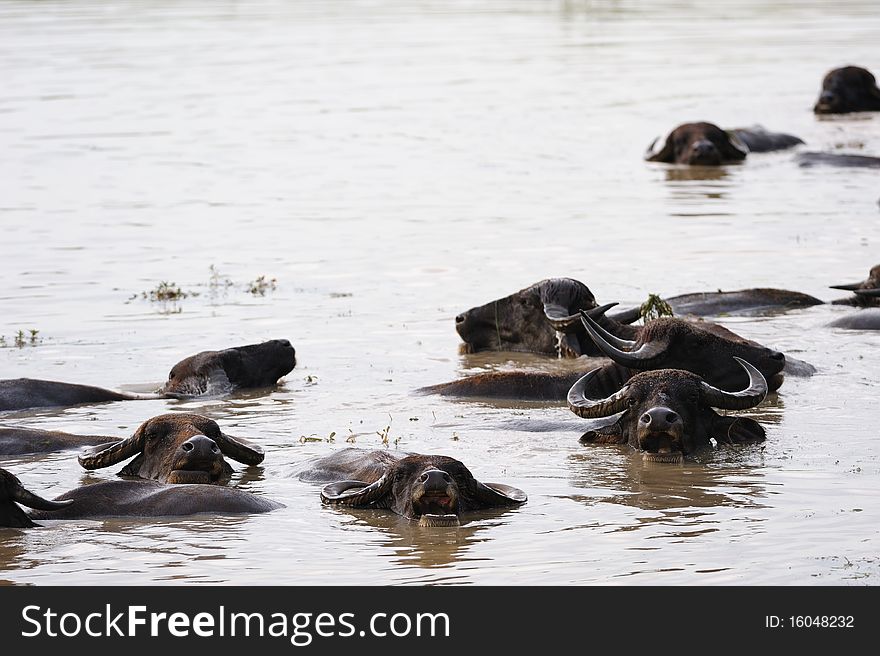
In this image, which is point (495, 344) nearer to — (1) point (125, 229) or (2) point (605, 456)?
(2) point (605, 456)

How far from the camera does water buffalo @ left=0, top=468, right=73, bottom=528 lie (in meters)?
8.60

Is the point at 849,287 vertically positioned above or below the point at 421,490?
above

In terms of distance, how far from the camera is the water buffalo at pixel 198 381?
38.6 feet

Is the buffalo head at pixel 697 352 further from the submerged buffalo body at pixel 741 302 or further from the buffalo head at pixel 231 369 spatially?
the submerged buffalo body at pixel 741 302

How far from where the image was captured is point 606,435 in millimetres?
10469

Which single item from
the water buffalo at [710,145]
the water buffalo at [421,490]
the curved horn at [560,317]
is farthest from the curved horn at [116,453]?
the water buffalo at [710,145]

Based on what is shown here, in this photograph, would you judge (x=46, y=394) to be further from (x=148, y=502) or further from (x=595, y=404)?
(x=595, y=404)

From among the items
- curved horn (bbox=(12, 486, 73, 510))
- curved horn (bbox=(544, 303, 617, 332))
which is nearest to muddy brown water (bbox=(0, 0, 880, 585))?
curved horn (bbox=(12, 486, 73, 510))

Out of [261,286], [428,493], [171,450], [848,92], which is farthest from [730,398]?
[848,92]

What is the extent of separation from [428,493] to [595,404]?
222 cm

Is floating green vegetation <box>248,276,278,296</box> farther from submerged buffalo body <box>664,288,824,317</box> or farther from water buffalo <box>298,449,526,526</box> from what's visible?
water buffalo <box>298,449,526,526</box>

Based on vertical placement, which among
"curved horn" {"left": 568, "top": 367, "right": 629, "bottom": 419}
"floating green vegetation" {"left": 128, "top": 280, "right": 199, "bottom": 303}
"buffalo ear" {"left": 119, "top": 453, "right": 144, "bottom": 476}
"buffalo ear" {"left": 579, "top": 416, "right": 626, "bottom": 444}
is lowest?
"buffalo ear" {"left": 579, "top": 416, "right": 626, "bottom": 444}

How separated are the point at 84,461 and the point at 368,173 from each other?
15517 mm

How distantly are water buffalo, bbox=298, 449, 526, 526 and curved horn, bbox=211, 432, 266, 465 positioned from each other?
58 cm
